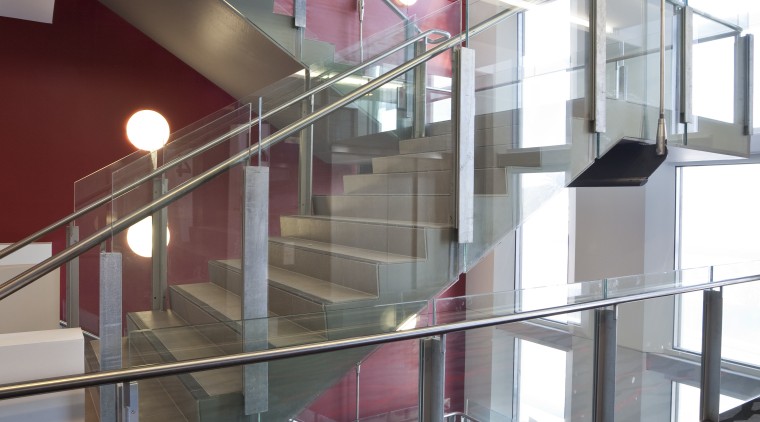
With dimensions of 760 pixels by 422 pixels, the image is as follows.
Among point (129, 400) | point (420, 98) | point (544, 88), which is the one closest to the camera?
point (129, 400)

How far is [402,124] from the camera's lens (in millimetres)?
2957

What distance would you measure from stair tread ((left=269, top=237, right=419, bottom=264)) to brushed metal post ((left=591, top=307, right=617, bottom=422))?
0.98m

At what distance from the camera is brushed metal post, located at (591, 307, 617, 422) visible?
1.96m

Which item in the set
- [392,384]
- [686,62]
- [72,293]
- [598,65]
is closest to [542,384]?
[392,384]

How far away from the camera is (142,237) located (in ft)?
8.26

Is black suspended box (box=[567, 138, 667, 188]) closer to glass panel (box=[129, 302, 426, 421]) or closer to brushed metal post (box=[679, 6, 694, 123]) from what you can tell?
brushed metal post (box=[679, 6, 694, 123])

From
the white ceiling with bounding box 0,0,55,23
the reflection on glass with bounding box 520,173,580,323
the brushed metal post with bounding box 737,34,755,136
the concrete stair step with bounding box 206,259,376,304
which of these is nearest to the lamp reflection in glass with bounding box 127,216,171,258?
the concrete stair step with bounding box 206,259,376,304

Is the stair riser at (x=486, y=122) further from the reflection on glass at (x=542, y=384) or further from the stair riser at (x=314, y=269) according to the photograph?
the reflection on glass at (x=542, y=384)

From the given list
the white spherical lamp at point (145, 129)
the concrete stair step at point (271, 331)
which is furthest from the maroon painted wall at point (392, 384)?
the white spherical lamp at point (145, 129)

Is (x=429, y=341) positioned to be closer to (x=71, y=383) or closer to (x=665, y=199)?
(x=71, y=383)

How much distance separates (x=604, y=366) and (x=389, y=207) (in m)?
1.20

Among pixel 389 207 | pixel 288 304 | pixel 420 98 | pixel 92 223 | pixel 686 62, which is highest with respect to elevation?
pixel 686 62

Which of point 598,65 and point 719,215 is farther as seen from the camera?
point 719,215

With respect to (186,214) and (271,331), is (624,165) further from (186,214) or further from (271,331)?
(271,331)
